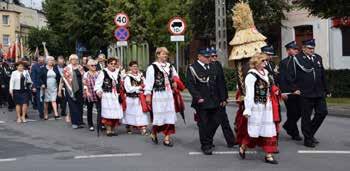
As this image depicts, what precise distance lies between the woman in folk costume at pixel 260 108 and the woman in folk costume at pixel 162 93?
2.34 m

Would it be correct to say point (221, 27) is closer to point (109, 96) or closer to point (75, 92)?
point (75, 92)

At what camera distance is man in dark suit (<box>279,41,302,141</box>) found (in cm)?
1177

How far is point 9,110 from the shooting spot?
883 inches

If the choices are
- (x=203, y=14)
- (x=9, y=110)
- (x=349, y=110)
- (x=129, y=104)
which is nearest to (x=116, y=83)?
(x=129, y=104)

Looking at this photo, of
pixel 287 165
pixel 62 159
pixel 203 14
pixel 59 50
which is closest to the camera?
pixel 287 165

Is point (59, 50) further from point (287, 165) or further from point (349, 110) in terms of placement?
point (287, 165)

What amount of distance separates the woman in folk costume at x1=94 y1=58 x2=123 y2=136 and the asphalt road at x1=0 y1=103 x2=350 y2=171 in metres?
0.41

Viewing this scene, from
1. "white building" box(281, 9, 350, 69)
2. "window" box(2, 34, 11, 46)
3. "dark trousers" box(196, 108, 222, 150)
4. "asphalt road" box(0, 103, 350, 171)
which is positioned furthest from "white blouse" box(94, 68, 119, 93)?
"window" box(2, 34, 11, 46)

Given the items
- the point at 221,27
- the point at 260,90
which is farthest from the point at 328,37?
the point at 260,90

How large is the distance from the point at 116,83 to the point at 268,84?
16.5ft

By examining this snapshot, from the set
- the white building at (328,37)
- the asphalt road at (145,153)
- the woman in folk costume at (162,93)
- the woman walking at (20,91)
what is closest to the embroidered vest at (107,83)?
the asphalt road at (145,153)

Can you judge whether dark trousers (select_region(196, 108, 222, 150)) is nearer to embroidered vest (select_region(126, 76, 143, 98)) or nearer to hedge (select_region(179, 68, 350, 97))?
embroidered vest (select_region(126, 76, 143, 98))

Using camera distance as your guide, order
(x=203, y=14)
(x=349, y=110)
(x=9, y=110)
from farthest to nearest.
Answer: (x=203, y=14) < (x=9, y=110) < (x=349, y=110)

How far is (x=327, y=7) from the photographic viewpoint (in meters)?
21.6
